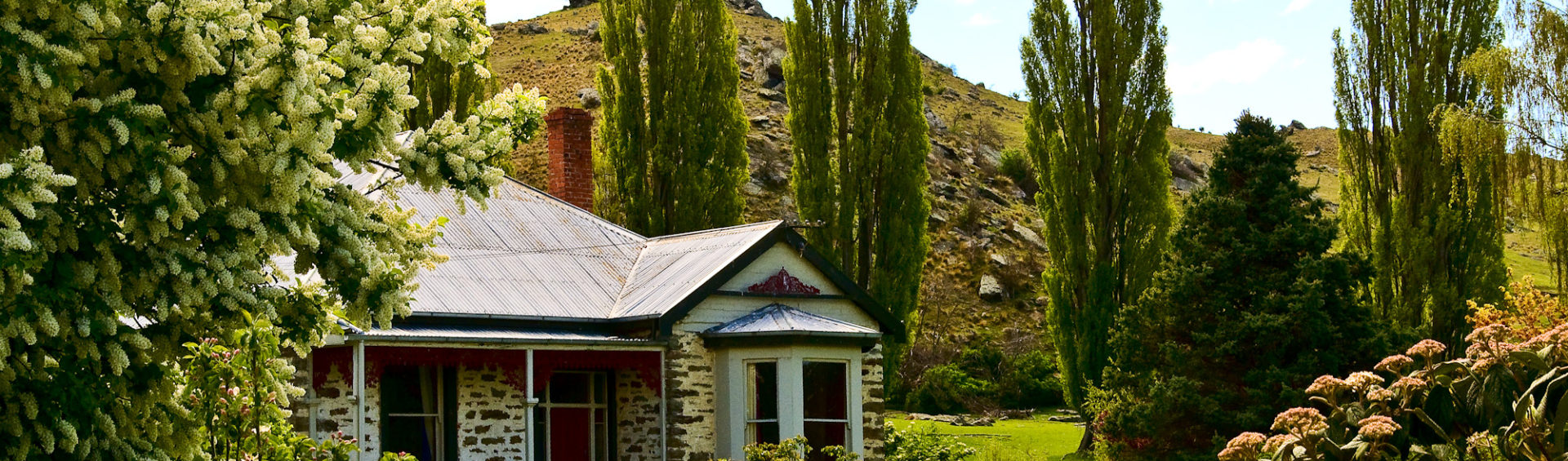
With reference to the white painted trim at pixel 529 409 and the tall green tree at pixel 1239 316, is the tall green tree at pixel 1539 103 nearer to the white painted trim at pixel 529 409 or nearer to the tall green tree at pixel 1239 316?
the tall green tree at pixel 1239 316

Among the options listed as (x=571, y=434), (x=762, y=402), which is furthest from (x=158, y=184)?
(x=571, y=434)

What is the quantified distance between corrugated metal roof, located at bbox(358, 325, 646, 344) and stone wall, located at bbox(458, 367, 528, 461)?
1.93ft

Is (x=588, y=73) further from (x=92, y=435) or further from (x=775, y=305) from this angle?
(x=92, y=435)

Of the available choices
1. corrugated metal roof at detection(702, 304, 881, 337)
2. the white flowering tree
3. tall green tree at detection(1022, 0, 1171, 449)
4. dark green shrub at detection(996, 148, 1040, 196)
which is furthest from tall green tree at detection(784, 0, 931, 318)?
dark green shrub at detection(996, 148, 1040, 196)

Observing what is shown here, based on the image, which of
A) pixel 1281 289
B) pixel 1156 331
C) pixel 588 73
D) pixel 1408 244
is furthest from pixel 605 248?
pixel 588 73

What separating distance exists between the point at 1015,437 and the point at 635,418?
11.2 metres

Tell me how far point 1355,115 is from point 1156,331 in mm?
9282

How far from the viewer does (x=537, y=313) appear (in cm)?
1692

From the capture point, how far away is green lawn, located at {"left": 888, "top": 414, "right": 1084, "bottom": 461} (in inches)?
932

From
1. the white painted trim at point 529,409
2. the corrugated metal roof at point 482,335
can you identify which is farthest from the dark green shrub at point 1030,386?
the white painted trim at point 529,409

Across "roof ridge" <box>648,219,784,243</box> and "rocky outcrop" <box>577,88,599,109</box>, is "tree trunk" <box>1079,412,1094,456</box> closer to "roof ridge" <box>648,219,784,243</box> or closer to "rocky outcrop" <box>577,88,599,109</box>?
"roof ridge" <box>648,219,784,243</box>

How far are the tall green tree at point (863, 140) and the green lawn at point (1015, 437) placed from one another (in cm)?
271

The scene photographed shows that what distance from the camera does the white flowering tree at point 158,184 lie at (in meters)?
5.94

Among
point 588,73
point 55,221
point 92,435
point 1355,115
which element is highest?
point 588,73
